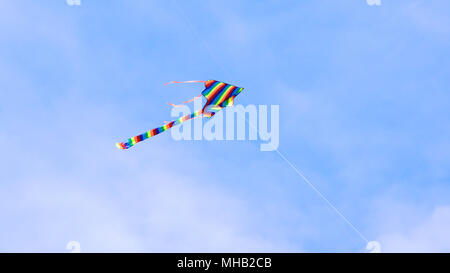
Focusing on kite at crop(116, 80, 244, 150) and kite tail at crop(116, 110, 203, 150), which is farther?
kite at crop(116, 80, 244, 150)

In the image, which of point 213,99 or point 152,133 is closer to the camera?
point 152,133

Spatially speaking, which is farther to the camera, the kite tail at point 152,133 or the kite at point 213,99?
the kite at point 213,99

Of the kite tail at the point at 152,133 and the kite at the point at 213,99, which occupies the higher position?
the kite at the point at 213,99

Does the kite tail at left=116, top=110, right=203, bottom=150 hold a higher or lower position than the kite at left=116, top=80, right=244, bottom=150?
lower

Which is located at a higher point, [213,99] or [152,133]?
[213,99]
